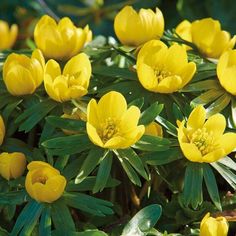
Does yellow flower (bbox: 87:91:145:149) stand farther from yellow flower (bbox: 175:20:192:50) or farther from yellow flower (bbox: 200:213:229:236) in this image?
yellow flower (bbox: 175:20:192:50)

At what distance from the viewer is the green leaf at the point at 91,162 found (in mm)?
1148

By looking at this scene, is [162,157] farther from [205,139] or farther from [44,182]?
[44,182]

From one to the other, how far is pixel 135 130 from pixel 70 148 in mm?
120

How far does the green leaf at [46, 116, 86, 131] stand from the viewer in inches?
47.3

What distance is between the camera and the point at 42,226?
3.71ft

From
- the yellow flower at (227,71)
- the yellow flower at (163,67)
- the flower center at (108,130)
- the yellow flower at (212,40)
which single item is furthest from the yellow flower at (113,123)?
the yellow flower at (212,40)

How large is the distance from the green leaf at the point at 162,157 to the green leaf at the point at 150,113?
6 cm

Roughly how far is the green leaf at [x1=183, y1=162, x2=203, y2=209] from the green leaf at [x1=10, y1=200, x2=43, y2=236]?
0.26 m

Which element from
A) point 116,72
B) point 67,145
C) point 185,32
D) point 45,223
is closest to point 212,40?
point 185,32

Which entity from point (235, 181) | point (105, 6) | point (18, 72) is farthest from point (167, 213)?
point (105, 6)

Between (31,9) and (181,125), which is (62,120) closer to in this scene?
(181,125)

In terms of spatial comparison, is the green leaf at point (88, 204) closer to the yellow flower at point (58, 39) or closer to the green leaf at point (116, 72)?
the green leaf at point (116, 72)

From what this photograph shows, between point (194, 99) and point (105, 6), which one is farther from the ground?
point (194, 99)

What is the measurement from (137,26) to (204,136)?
33 cm
